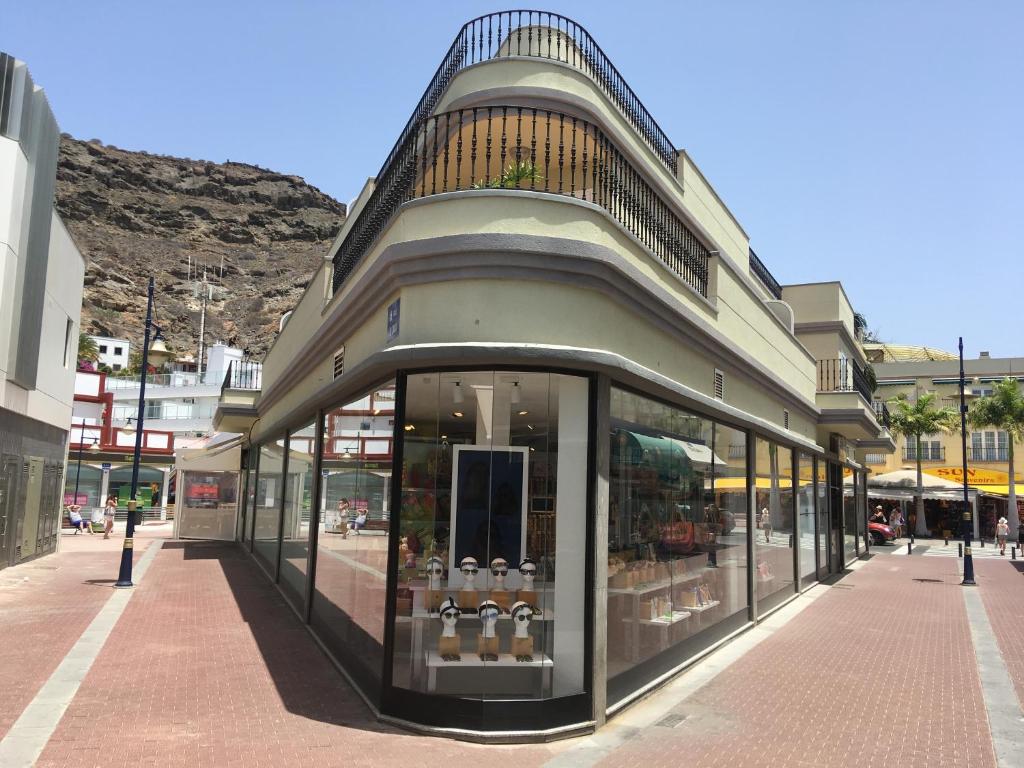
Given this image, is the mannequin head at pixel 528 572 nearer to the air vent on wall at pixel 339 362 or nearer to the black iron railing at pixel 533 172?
the black iron railing at pixel 533 172

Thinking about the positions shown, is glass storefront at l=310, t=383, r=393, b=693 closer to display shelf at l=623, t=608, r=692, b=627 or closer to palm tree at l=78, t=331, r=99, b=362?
display shelf at l=623, t=608, r=692, b=627

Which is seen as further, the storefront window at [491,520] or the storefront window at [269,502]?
the storefront window at [269,502]

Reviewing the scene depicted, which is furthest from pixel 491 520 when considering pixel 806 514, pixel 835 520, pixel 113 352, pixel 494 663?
pixel 113 352

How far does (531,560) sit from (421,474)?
1.35 m

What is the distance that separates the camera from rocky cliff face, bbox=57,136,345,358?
119 meters

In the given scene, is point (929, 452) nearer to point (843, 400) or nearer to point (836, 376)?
point (836, 376)

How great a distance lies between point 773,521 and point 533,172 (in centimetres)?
966

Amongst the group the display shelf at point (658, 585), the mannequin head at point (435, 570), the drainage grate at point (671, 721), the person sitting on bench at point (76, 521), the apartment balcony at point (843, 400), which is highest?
the apartment balcony at point (843, 400)

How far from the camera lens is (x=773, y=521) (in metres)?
15.4

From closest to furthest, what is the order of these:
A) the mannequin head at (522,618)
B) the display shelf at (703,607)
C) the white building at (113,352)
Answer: the mannequin head at (522,618) → the display shelf at (703,607) → the white building at (113,352)

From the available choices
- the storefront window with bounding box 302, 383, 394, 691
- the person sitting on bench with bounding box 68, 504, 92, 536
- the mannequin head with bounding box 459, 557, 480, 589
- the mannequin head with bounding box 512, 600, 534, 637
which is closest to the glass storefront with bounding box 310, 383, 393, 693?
the storefront window with bounding box 302, 383, 394, 691

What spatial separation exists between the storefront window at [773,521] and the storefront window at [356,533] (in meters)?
7.27

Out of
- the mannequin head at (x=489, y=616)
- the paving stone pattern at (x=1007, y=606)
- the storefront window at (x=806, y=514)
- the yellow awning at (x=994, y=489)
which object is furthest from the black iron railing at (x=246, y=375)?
the yellow awning at (x=994, y=489)

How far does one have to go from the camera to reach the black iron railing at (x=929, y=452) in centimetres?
4868
